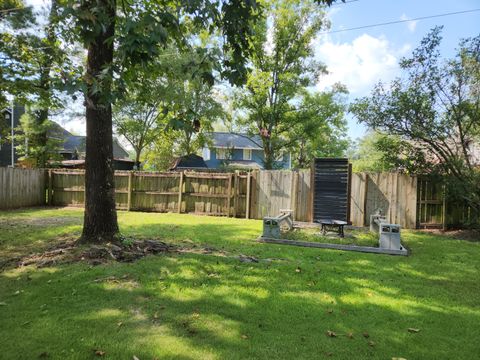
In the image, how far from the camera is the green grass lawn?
110 inches

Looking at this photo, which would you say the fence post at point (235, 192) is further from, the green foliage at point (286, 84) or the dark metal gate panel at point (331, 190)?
the green foliage at point (286, 84)

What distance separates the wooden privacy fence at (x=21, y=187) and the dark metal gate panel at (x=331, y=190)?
11.5 meters

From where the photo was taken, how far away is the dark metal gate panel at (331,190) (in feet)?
30.9

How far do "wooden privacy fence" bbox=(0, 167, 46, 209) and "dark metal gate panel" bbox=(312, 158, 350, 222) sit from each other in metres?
11.5

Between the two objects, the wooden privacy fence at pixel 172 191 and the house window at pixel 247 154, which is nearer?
the wooden privacy fence at pixel 172 191

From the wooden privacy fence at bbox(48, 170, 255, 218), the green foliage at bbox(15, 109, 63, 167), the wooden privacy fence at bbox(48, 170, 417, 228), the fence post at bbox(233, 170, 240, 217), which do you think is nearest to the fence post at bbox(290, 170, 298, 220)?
the wooden privacy fence at bbox(48, 170, 417, 228)

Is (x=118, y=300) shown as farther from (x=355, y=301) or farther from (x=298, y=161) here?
(x=298, y=161)

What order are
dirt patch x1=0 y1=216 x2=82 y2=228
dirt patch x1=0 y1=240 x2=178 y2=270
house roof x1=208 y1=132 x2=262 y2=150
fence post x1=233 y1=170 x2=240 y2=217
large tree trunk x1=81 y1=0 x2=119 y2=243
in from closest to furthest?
dirt patch x1=0 y1=240 x2=178 y2=270, large tree trunk x1=81 y1=0 x2=119 y2=243, dirt patch x1=0 y1=216 x2=82 y2=228, fence post x1=233 y1=170 x2=240 y2=217, house roof x1=208 y1=132 x2=262 y2=150

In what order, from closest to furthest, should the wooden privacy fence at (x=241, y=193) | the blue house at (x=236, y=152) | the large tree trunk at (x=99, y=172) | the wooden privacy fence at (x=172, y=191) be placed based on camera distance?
the large tree trunk at (x=99, y=172)
the wooden privacy fence at (x=241, y=193)
the wooden privacy fence at (x=172, y=191)
the blue house at (x=236, y=152)

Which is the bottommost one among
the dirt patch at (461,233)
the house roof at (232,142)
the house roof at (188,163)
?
the dirt patch at (461,233)

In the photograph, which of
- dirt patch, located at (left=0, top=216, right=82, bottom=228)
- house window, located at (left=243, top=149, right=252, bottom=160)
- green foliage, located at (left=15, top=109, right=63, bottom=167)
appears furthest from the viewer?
house window, located at (left=243, top=149, right=252, bottom=160)

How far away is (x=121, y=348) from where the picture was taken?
8.93 ft

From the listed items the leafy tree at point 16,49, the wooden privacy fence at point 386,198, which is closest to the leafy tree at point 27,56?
the leafy tree at point 16,49

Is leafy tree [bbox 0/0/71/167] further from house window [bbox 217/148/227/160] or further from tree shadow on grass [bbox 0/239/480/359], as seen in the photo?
house window [bbox 217/148/227/160]
